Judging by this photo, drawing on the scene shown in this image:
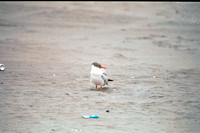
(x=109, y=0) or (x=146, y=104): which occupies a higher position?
(x=109, y=0)

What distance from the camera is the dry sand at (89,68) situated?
6.25m

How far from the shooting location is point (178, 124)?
629cm

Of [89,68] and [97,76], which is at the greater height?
[97,76]

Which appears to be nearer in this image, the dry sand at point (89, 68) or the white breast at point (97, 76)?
the dry sand at point (89, 68)

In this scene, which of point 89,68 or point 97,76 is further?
point 89,68

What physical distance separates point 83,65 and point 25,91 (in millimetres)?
3703

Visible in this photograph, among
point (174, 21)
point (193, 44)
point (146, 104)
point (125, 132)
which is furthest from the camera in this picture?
point (174, 21)

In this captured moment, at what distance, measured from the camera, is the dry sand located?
625cm

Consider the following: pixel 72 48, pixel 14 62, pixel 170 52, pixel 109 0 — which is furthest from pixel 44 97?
pixel 109 0

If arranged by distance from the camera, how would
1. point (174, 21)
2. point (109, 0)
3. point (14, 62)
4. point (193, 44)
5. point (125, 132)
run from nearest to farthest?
point (125, 132) < point (14, 62) < point (193, 44) < point (174, 21) < point (109, 0)

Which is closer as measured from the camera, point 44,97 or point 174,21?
point 44,97

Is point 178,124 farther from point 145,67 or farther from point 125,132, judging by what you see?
point 145,67

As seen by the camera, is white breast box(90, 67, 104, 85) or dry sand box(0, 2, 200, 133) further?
white breast box(90, 67, 104, 85)

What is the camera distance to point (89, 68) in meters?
10.8
